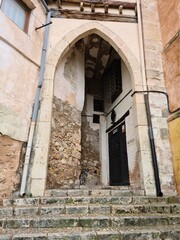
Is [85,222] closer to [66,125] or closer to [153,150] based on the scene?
[153,150]

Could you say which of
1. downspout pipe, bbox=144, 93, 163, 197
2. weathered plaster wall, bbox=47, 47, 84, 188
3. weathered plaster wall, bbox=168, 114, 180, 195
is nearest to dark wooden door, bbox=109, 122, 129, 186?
weathered plaster wall, bbox=47, 47, 84, 188

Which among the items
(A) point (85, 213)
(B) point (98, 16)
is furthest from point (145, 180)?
(B) point (98, 16)

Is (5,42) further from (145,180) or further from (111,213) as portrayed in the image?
(145,180)

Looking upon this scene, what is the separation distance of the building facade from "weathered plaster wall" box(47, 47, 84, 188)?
26mm

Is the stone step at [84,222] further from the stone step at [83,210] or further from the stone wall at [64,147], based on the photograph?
the stone wall at [64,147]

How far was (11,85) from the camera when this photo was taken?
355 cm

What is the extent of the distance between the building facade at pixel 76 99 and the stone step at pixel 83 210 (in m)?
0.65

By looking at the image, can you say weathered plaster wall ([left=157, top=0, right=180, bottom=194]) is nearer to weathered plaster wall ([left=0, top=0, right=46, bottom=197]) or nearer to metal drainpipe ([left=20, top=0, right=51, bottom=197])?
metal drainpipe ([left=20, top=0, right=51, bottom=197])

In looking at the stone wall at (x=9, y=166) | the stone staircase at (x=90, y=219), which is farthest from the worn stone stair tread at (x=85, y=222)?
the stone wall at (x=9, y=166)

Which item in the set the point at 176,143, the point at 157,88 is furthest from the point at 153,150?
the point at 157,88

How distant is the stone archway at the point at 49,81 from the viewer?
343cm

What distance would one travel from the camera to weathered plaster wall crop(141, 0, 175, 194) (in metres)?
3.71

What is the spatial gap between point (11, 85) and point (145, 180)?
11.1ft

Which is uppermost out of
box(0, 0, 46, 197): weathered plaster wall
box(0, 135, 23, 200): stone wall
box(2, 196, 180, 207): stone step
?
box(0, 0, 46, 197): weathered plaster wall
